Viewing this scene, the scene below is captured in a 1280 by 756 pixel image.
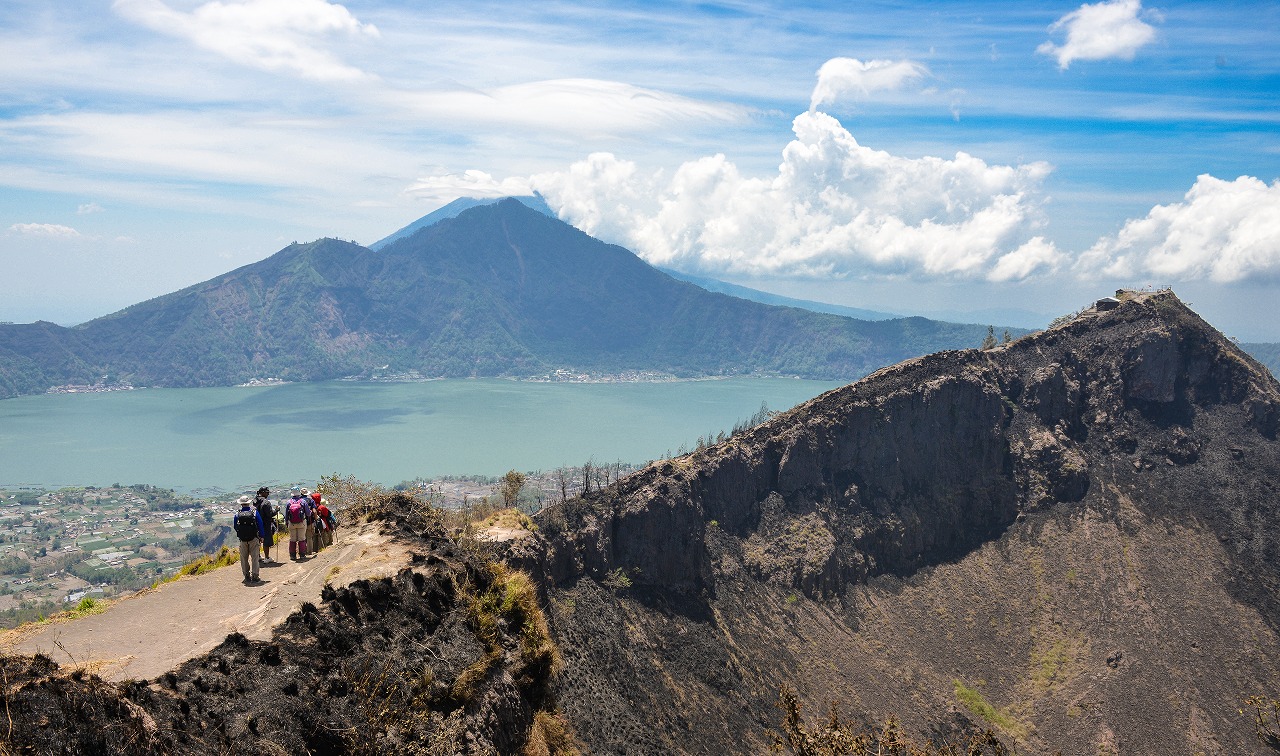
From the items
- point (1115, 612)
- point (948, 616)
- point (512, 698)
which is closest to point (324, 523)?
point (512, 698)

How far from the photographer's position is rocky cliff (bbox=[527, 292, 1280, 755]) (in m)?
65.8

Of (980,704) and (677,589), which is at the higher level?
(677,589)

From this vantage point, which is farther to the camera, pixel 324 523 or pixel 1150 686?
pixel 1150 686

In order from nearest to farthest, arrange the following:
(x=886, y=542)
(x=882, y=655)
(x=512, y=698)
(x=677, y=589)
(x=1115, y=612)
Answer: (x=512, y=698) → (x=677, y=589) → (x=882, y=655) → (x=1115, y=612) → (x=886, y=542)

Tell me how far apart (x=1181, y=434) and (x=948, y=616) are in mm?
46397

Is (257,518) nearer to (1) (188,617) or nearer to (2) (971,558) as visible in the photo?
(1) (188,617)

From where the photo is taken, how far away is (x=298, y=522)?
2017cm

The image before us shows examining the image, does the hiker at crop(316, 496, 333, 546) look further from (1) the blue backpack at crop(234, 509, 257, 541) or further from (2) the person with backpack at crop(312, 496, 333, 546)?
(1) the blue backpack at crop(234, 509, 257, 541)

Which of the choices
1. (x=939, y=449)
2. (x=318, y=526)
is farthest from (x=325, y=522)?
(x=939, y=449)

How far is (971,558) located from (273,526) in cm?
9178

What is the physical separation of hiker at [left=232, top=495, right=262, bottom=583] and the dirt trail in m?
0.34

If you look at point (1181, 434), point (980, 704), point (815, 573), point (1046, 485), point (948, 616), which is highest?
point (1181, 434)

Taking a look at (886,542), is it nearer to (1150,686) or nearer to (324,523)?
(1150,686)

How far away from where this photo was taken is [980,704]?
247ft
